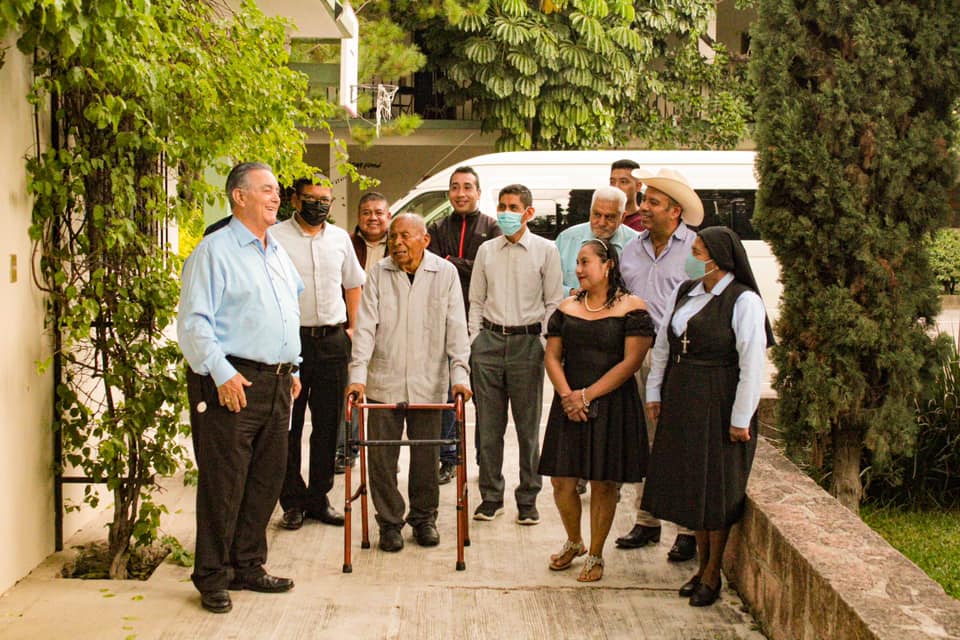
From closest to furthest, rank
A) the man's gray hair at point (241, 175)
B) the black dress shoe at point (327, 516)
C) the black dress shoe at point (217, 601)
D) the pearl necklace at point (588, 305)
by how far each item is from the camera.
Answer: the black dress shoe at point (217, 601) < the man's gray hair at point (241, 175) < the pearl necklace at point (588, 305) < the black dress shoe at point (327, 516)

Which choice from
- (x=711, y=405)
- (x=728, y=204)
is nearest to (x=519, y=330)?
(x=711, y=405)

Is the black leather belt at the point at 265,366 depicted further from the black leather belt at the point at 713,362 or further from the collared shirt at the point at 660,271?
the collared shirt at the point at 660,271

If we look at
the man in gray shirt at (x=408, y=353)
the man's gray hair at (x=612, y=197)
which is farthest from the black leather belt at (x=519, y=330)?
the man's gray hair at (x=612, y=197)

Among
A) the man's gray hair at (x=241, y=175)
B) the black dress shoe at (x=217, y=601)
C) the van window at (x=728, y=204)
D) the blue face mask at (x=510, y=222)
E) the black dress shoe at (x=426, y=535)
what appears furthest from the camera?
the van window at (x=728, y=204)

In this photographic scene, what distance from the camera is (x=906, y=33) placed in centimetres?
695

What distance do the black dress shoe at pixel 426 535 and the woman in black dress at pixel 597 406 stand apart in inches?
30.3

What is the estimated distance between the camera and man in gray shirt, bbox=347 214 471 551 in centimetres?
643

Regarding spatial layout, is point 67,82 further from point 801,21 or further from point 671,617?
point 801,21

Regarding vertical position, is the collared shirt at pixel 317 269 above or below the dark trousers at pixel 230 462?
above

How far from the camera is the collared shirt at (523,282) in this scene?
6.96 metres

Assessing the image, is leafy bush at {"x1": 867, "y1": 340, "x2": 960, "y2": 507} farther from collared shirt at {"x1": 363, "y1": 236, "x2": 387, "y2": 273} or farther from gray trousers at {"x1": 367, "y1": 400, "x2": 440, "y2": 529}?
collared shirt at {"x1": 363, "y1": 236, "x2": 387, "y2": 273}

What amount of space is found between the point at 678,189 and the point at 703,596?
7.24 feet

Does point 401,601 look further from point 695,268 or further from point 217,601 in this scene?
point 695,268

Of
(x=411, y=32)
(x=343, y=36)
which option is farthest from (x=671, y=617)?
(x=411, y=32)
